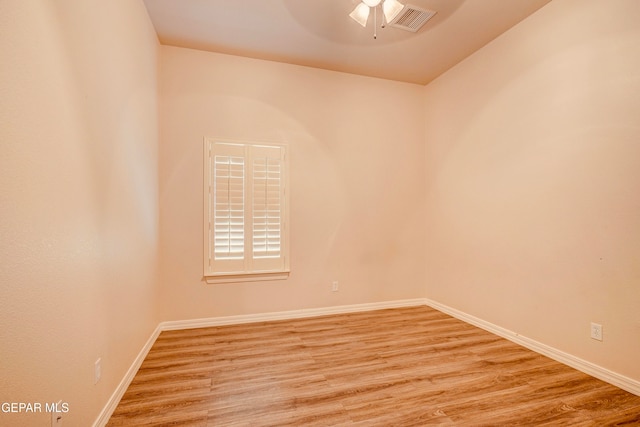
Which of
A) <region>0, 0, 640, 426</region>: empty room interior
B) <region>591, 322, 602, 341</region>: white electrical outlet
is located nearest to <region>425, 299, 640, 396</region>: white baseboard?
<region>0, 0, 640, 426</region>: empty room interior

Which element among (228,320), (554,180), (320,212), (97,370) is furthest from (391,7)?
(228,320)

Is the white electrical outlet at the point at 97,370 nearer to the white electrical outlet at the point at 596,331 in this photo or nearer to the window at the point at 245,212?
the window at the point at 245,212

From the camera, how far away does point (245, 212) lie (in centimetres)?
322

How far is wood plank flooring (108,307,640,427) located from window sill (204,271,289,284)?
1.80 ft

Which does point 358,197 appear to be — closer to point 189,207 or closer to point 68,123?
point 189,207

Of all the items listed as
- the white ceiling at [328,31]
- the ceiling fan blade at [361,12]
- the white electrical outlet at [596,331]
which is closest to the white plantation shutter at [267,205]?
the white ceiling at [328,31]

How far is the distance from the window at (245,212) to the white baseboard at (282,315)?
1.46 feet

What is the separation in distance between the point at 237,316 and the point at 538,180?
11.2 feet

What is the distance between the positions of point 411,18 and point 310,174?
1875 mm

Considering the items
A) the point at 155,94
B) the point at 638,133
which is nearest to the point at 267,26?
the point at 155,94

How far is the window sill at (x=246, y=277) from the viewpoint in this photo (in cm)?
316

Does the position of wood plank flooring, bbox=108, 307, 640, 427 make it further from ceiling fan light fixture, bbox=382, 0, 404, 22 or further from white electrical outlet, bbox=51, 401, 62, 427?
ceiling fan light fixture, bbox=382, 0, 404, 22

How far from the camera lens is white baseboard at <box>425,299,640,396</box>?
199 centimetres

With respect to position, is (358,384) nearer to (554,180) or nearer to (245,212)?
(245,212)
